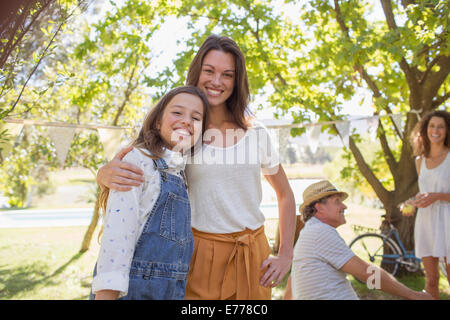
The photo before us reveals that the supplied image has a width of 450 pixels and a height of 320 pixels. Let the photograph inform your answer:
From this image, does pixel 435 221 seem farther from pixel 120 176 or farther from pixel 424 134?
pixel 120 176

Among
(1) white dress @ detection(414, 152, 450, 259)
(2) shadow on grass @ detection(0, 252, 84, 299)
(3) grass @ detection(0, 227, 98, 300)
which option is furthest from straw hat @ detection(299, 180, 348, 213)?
(2) shadow on grass @ detection(0, 252, 84, 299)

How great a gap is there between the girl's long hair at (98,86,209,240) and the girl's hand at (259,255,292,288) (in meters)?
0.59

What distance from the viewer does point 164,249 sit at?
1326 mm

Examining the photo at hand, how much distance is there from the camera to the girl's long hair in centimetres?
144

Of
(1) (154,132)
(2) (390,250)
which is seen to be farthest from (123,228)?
(2) (390,250)

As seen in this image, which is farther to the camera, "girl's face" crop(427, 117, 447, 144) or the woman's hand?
"girl's face" crop(427, 117, 447, 144)

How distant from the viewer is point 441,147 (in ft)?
13.3

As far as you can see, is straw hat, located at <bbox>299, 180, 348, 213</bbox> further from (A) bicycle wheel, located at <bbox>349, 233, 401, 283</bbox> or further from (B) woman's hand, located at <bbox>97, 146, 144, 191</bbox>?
(A) bicycle wheel, located at <bbox>349, 233, 401, 283</bbox>

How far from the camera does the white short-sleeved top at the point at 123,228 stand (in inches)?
46.6

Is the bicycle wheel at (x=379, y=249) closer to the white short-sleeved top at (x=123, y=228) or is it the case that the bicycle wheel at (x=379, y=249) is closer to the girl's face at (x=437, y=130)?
the girl's face at (x=437, y=130)

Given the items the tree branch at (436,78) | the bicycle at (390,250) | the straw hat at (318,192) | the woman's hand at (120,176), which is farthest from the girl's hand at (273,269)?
the tree branch at (436,78)
